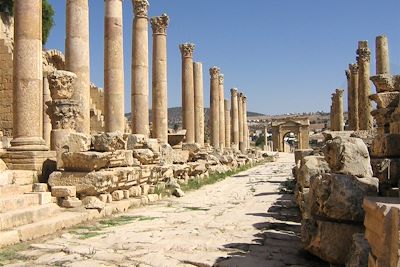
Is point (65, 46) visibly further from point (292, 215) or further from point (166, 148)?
point (292, 215)

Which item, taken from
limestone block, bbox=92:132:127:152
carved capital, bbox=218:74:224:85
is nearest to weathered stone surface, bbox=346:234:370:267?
limestone block, bbox=92:132:127:152

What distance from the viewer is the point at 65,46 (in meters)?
13.5

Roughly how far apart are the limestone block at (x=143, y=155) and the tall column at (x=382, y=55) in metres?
14.5

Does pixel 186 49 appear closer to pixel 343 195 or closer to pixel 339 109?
pixel 339 109

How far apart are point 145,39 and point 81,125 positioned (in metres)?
6.75

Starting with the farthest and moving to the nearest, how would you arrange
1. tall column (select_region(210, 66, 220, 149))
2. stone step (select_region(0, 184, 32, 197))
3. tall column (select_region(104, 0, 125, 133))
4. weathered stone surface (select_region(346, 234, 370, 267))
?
tall column (select_region(210, 66, 220, 149)), tall column (select_region(104, 0, 125, 133)), stone step (select_region(0, 184, 32, 197)), weathered stone surface (select_region(346, 234, 370, 267))

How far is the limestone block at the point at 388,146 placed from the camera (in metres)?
5.61

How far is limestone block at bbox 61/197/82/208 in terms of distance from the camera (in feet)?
29.3

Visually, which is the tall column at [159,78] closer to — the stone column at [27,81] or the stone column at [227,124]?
the stone column at [27,81]

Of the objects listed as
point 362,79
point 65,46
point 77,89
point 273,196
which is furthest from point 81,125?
point 362,79

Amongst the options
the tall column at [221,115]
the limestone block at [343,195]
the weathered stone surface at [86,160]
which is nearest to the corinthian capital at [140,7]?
the weathered stone surface at [86,160]

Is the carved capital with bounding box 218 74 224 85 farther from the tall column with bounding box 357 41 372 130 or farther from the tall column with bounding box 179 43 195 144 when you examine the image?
the tall column with bounding box 357 41 372 130

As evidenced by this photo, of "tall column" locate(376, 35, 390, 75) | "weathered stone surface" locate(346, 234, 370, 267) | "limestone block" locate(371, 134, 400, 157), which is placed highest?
"tall column" locate(376, 35, 390, 75)

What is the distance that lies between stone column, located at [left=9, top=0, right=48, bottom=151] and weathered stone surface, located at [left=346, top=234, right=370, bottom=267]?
786cm
